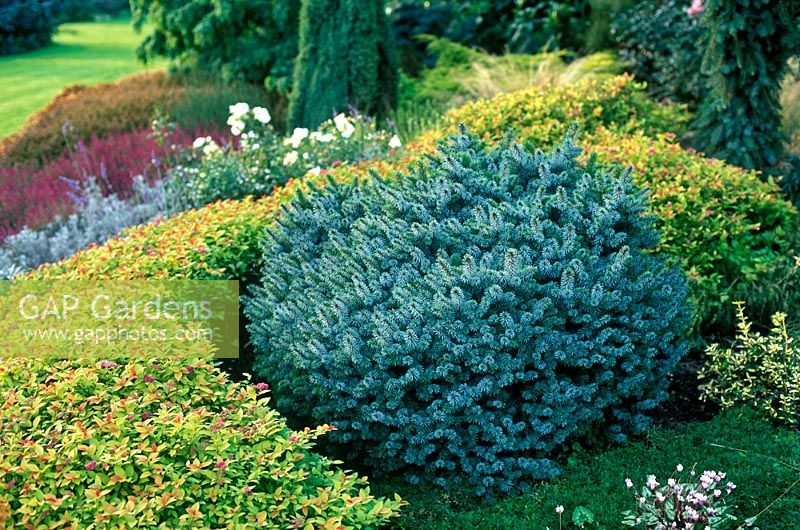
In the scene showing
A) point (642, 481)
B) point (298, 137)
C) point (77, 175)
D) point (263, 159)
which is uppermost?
point (298, 137)

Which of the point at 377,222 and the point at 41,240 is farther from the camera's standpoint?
the point at 41,240

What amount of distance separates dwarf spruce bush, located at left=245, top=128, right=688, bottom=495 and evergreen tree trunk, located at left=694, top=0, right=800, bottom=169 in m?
3.06

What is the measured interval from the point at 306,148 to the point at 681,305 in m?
3.65

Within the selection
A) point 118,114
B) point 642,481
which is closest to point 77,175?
point 118,114

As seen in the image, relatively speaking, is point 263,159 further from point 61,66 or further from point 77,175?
point 61,66

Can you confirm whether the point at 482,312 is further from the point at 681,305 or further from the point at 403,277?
the point at 681,305

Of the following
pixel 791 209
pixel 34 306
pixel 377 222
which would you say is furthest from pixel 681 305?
pixel 34 306

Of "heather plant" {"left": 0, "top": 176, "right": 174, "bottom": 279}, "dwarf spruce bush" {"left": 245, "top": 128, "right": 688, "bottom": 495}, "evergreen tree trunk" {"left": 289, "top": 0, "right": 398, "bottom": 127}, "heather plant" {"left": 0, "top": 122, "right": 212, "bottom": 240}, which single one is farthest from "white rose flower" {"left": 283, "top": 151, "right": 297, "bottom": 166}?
"evergreen tree trunk" {"left": 289, "top": 0, "right": 398, "bottom": 127}

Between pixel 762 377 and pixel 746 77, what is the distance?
334cm

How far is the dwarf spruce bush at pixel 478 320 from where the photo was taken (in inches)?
141

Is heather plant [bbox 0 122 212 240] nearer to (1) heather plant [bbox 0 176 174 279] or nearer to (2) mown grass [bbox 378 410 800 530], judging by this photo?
(1) heather plant [bbox 0 176 174 279]

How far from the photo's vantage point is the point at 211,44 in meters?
11.7

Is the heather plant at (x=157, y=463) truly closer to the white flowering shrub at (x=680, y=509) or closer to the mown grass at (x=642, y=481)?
the mown grass at (x=642, y=481)

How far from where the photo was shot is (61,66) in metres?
15.4
